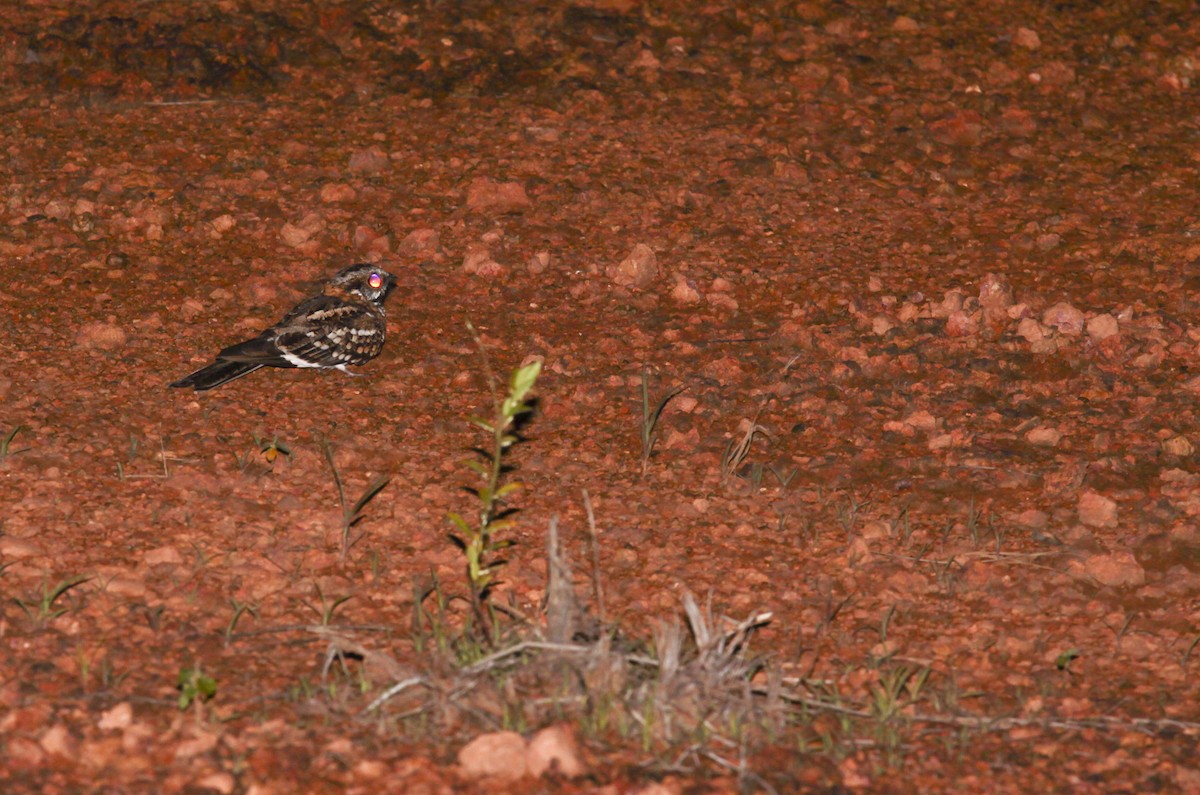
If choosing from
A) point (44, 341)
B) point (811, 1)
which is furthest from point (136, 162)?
A: point (811, 1)

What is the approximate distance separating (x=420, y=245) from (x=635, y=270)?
1.15m

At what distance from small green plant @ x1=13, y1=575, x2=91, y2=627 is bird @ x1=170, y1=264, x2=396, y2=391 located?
1.51m

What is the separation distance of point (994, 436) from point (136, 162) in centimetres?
490

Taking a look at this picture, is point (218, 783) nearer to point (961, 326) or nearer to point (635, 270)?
point (635, 270)

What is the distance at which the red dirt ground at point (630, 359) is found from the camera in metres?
4.62

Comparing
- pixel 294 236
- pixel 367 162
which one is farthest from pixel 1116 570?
pixel 367 162

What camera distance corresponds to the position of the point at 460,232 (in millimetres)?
7586

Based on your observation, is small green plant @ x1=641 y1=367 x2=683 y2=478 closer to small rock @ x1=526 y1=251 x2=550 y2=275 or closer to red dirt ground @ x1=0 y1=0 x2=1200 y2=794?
red dirt ground @ x1=0 y1=0 x2=1200 y2=794

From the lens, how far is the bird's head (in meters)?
6.83

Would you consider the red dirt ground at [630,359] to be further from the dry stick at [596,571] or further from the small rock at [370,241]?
the dry stick at [596,571]

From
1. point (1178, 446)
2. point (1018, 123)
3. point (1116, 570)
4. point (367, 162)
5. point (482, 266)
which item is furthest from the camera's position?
point (1018, 123)

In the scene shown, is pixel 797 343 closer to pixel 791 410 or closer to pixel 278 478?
pixel 791 410

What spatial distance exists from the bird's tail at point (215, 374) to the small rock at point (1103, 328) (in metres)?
3.88

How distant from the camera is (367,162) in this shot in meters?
8.07
